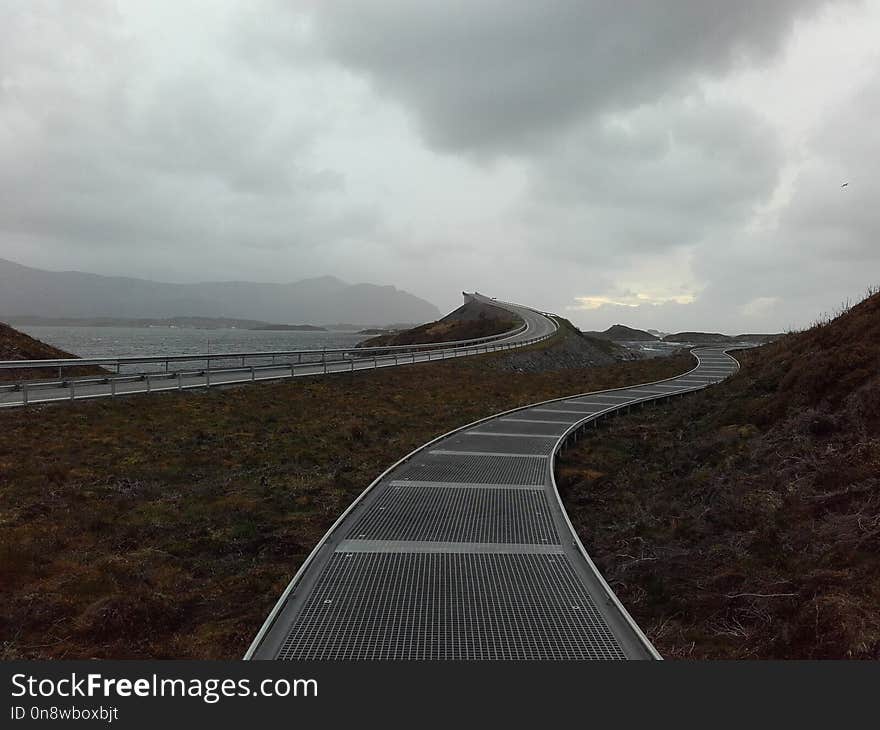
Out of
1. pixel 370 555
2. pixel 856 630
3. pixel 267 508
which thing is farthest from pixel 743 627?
pixel 267 508

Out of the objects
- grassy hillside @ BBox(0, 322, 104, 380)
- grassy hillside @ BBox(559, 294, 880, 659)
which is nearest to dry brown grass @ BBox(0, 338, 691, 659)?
grassy hillside @ BBox(559, 294, 880, 659)

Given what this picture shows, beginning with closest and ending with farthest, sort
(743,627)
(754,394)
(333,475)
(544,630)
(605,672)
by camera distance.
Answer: (605,672), (544,630), (743,627), (333,475), (754,394)

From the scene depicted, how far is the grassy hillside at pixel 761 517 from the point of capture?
Result: 16.8ft

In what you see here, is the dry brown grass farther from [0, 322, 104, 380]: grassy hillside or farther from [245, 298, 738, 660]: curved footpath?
[0, 322, 104, 380]: grassy hillside

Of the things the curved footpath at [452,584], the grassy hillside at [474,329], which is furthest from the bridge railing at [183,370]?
the grassy hillside at [474,329]

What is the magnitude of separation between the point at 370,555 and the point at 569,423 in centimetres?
1095

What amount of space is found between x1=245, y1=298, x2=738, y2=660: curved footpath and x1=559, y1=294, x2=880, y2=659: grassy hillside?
0.91 meters

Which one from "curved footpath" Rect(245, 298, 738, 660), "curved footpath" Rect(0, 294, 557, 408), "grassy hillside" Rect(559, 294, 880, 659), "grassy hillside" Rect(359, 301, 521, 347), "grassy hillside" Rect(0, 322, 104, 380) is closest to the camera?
"curved footpath" Rect(245, 298, 738, 660)

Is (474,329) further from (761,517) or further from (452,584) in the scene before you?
(452,584)

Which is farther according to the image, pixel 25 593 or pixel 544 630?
pixel 25 593

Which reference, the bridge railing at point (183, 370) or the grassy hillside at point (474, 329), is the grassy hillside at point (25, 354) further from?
the grassy hillside at point (474, 329)

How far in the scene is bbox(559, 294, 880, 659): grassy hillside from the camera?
5.13m

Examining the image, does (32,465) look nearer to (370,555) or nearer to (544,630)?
(370,555)

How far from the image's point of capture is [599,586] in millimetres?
5781
